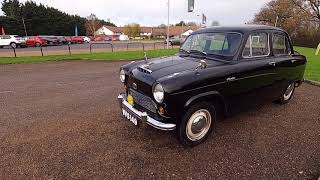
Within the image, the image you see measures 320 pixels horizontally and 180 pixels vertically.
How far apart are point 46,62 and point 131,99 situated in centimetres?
1155

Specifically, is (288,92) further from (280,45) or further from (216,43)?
(216,43)

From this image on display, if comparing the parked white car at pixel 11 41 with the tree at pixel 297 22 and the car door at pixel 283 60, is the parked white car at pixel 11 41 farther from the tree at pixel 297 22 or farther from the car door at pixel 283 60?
the tree at pixel 297 22

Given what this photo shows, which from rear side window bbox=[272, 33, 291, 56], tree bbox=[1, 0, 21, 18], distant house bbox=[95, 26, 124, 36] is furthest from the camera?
distant house bbox=[95, 26, 124, 36]

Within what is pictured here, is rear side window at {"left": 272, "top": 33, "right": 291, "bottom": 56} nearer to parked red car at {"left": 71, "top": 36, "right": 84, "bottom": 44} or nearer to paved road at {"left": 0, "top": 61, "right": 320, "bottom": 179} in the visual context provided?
paved road at {"left": 0, "top": 61, "right": 320, "bottom": 179}

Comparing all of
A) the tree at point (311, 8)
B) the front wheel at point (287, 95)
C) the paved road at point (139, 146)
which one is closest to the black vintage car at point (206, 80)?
the paved road at point (139, 146)

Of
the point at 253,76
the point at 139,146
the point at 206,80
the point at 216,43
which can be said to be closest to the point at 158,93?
the point at 206,80

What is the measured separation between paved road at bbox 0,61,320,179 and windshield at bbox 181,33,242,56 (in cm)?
141

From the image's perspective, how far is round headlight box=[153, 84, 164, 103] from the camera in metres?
3.37

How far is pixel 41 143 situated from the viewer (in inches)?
155

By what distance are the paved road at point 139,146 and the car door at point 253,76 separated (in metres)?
0.56

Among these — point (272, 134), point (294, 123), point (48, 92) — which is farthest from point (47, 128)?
point (294, 123)

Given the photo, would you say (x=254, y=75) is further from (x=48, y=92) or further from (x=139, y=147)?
(x=48, y=92)

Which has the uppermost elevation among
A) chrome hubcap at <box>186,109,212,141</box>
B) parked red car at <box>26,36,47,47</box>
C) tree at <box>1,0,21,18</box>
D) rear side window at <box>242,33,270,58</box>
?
tree at <box>1,0,21,18</box>

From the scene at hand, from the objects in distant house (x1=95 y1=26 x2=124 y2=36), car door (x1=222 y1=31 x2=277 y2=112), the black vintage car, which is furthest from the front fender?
distant house (x1=95 y1=26 x2=124 y2=36)
